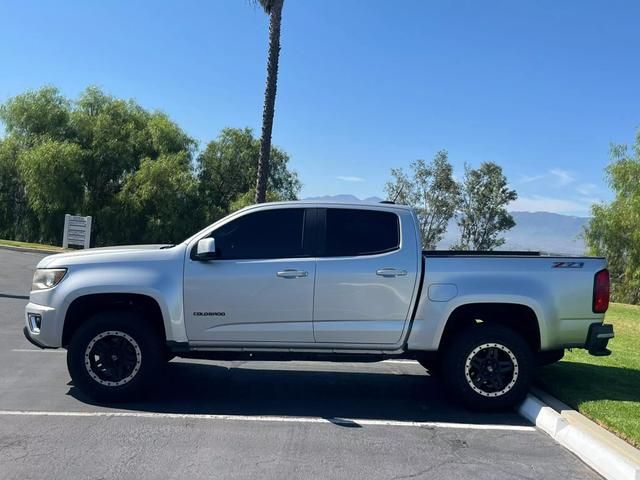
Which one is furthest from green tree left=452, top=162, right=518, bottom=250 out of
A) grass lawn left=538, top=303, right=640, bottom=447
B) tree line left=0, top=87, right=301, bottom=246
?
grass lawn left=538, top=303, right=640, bottom=447

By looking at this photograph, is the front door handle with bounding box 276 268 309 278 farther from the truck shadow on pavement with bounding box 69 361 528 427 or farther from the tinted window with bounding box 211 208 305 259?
the truck shadow on pavement with bounding box 69 361 528 427

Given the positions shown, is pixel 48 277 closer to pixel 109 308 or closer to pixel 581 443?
pixel 109 308

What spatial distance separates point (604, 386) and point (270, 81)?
14.1 m

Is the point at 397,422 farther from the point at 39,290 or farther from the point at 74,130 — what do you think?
the point at 74,130

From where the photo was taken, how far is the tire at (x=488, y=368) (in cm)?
620

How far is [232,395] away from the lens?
263 inches

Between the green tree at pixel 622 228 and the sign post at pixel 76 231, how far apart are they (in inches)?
1002

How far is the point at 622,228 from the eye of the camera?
31.3 metres

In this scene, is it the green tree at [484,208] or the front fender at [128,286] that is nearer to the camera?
the front fender at [128,286]

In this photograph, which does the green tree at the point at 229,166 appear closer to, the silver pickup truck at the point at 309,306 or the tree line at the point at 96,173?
the tree line at the point at 96,173

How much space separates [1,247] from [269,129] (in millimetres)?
14559

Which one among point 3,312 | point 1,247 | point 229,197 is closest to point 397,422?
point 3,312

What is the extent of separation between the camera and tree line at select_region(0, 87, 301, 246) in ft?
116

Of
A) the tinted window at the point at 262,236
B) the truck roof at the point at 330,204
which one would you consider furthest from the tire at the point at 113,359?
the truck roof at the point at 330,204
